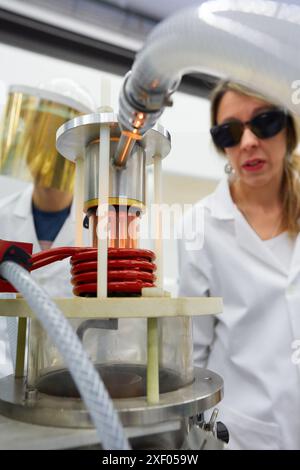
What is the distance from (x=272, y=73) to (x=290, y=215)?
2.50ft

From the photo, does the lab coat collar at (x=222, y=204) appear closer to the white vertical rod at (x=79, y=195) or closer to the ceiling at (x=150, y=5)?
the white vertical rod at (x=79, y=195)

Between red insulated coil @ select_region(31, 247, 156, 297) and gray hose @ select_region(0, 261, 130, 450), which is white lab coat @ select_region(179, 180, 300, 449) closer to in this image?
red insulated coil @ select_region(31, 247, 156, 297)

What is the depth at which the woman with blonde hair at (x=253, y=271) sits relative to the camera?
0.79 metres

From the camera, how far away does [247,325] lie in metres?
0.87

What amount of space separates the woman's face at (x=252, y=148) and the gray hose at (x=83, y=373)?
2.47ft

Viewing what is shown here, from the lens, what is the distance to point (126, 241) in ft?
1.45

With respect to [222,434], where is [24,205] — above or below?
above

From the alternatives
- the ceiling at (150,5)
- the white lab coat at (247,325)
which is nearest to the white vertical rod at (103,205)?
the white lab coat at (247,325)

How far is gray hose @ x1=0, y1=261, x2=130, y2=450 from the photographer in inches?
9.4

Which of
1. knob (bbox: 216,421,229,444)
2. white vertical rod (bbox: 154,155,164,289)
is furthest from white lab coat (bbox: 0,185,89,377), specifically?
knob (bbox: 216,421,229,444)

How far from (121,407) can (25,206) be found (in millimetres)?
838

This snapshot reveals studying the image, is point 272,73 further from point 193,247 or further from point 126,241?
point 193,247

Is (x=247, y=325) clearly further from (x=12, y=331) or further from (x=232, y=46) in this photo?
(x=232, y=46)

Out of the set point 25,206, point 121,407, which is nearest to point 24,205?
point 25,206
